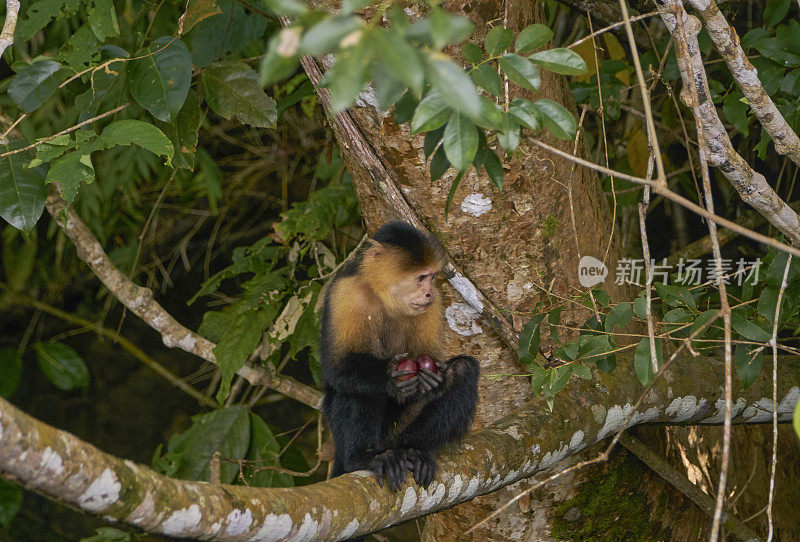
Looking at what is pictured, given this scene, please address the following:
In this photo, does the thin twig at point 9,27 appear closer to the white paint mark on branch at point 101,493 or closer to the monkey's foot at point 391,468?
the white paint mark on branch at point 101,493

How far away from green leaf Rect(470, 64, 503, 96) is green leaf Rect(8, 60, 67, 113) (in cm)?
134

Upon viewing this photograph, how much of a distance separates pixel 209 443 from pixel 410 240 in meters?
1.43

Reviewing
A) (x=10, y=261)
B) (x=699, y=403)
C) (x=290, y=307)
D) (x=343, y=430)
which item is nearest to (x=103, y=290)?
(x=10, y=261)

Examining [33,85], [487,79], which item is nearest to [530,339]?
[487,79]

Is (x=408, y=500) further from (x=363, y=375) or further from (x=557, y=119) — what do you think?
(x=557, y=119)

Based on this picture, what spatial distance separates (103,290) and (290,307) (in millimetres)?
1243

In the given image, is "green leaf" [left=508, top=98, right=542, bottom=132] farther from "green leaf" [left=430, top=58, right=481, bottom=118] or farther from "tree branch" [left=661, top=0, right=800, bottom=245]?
"green leaf" [left=430, top=58, right=481, bottom=118]

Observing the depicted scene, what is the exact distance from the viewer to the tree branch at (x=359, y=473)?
1085mm

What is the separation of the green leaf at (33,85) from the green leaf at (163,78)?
8.1 inches

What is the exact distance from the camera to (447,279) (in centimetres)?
244

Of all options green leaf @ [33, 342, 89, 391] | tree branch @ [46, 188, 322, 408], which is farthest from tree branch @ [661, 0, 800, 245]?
green leaf @ [33, 342, 89, 391]

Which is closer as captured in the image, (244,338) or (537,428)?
(537,428)

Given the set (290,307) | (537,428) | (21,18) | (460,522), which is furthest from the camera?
(290,307)

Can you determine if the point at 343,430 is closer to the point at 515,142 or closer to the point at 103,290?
the point at 515,142
